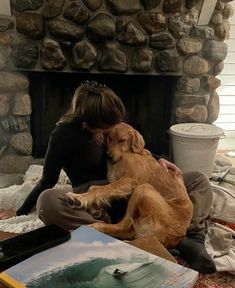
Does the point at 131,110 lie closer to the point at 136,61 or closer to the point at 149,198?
the point at 136,61

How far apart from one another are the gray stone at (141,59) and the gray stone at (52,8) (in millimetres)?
611

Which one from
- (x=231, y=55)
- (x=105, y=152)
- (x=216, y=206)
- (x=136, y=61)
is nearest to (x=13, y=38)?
(x=136, y=61)

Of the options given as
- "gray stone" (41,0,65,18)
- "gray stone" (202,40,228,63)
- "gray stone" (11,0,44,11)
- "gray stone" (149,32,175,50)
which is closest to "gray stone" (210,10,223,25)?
"gray stone" (202,40,228,63)

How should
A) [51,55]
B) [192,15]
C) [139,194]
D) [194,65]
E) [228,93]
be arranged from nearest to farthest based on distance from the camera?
[139,194] < [51,55] < [192,15] < [194,65] < [228,93]

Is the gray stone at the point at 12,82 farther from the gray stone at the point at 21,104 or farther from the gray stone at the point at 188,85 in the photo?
the gray stone at the point at 188,85

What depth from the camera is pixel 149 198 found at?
146cm

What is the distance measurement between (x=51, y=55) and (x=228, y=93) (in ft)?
6.21

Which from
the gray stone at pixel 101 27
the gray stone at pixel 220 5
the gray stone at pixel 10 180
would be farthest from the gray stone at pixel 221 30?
the gray stone at pixel 10 180

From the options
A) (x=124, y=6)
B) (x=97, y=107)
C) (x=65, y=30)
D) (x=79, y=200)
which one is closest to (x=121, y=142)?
(x=97, y=107)

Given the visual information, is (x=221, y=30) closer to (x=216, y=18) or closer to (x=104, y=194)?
(x=216, y=18)

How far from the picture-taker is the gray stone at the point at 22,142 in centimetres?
278

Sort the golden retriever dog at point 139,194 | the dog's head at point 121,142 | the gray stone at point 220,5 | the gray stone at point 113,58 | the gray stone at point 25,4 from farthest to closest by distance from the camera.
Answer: the gray stone at point 220,5 < the gray stone at point 113,58 < the gray stone at point 25,4 < the dog's head at point 121,142 < the golden retriever dog at point 139,194

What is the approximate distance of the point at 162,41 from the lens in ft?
9.27

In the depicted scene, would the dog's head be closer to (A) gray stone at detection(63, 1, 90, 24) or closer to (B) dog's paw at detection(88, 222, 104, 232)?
(B) dog's paw at detection(88, 222, 104, 232)
